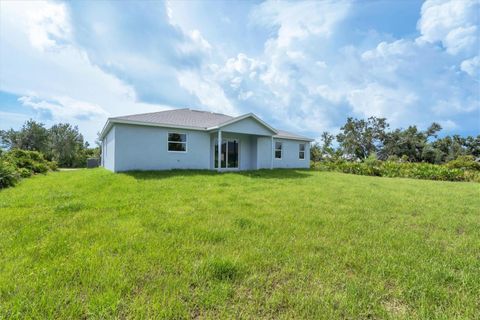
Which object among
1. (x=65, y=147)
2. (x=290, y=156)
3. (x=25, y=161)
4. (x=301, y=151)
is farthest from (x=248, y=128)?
(x=65, y=147)

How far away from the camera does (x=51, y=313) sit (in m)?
2.03

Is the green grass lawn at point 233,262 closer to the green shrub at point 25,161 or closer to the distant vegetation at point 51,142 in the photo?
the green shrub at point 25,161

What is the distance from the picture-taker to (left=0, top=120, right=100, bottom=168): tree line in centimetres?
2903

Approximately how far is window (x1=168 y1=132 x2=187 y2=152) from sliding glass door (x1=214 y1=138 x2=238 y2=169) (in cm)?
224

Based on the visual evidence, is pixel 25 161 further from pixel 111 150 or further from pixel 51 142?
pixel 51 142

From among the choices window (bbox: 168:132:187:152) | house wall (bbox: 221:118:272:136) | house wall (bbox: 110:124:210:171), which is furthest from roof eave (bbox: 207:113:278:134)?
window (bbox: 168:132:187:152)

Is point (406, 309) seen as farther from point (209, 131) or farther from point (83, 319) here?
point (209, 131)

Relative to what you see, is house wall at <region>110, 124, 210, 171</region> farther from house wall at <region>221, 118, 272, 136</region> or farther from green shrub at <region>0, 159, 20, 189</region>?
green shrub at <region>0, 159, 20, 189</region>

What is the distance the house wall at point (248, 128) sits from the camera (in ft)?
44.6

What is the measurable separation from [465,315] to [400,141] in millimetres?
47328

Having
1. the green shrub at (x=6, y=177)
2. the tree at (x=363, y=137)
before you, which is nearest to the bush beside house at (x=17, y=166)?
the green shrub at (x=6, y=177)

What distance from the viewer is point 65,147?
95.7 ft

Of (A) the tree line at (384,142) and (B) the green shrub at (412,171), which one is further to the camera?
(A) the tree line at (384,142)

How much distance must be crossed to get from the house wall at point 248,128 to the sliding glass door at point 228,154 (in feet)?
5.38
